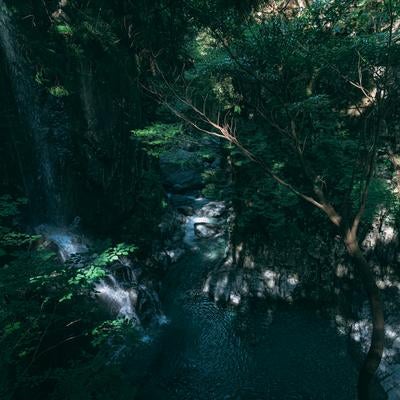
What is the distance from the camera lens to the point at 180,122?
13961mm

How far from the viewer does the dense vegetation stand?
9281 millimetres

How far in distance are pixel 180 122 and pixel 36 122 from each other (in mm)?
5832

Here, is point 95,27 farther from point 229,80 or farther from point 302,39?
point 302,39

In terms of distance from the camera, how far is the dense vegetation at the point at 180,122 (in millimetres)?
9281

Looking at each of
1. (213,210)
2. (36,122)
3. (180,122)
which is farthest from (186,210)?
(36,122)

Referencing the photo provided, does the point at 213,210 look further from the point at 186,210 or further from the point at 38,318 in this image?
the point at 38,318

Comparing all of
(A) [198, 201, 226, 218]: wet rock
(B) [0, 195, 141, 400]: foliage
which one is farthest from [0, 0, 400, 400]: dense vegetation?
(A) [198, 201, 226, 218]: wet rock

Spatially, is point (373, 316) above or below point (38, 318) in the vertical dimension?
above

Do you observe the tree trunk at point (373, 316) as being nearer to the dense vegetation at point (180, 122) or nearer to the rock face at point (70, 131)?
the dense vegetation at point (180, 122)

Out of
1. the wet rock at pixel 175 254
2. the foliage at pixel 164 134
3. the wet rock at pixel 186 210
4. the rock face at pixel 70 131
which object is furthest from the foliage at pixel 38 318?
the wet rock at pixel 186 210

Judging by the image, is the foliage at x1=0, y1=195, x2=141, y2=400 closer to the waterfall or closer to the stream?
the stream

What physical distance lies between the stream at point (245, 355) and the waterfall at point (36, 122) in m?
7.01

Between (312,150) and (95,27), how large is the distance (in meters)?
9.92

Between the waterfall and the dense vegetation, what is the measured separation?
46 millimetres
